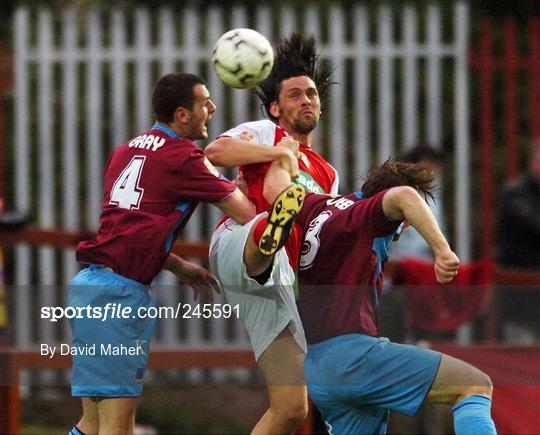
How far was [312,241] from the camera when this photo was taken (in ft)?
22.7

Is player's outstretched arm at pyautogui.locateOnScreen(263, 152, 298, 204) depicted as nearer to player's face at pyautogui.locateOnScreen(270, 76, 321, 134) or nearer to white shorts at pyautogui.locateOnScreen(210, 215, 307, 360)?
white shorts at pyautogui.locateOnScreen(210, 215, 307, 360)

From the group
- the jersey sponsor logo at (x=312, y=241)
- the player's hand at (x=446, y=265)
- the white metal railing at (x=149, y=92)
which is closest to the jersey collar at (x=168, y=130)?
the jersey sponsor logo at (x=312, y=241)

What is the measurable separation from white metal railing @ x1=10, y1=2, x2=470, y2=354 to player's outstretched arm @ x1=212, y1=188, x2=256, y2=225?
16.3 feet

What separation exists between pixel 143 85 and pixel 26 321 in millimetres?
3039

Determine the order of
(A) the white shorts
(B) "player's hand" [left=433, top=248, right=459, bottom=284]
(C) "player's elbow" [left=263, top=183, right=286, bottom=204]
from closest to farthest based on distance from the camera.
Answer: (B) "player's hand" [left=433, top=248, right=459, bottom=284]
(C) "player's elbow" [left=263, top=183, right=286, bottom=204]
(A) the white shorts

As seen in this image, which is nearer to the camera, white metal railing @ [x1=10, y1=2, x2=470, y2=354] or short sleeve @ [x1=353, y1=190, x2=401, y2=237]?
short sleeve @ [x1=353, y1=190, x2=401, y2=237]

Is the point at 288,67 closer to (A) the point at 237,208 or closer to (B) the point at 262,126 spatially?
(B) the point at 262,126

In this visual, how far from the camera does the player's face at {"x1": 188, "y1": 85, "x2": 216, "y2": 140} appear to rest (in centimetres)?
712

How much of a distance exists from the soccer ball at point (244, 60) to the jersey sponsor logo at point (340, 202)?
77 cm

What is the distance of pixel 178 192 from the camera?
695 centimetres

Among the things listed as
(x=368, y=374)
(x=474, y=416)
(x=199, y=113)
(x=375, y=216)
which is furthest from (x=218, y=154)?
(x=474, y=416)

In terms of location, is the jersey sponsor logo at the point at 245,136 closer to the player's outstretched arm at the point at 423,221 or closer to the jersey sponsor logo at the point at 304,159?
the jersey sponsor logo at the point at 304,159

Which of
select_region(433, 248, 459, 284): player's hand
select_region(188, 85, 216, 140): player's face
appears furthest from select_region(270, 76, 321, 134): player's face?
select_region(433, 248, 459, 284): player's hand

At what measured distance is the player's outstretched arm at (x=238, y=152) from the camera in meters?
7.11
